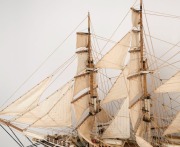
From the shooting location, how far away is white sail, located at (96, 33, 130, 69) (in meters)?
3.10

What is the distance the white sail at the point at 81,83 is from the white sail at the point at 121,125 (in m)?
0.40

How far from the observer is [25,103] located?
3.08 m

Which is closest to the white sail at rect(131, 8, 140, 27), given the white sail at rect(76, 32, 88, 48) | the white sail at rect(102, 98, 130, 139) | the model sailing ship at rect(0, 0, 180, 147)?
the model sailing ship at rect(0, 0, 180, 147)

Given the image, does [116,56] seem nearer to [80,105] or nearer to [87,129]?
[80,105]

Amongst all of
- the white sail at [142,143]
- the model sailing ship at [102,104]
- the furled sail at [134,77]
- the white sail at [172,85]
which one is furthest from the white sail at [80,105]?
Answer: the white sail at [172,85]

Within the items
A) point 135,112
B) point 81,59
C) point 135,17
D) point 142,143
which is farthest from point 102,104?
point 135,17

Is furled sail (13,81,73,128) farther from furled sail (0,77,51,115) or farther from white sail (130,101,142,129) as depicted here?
white sail (130,101,142,129)

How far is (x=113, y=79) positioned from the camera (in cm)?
341

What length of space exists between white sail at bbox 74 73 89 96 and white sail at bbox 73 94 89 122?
0.09 metres

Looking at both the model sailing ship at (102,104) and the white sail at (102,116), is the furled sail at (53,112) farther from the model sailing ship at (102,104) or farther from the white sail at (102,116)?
the white sail at (102,116)

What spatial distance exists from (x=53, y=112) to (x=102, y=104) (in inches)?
19.7

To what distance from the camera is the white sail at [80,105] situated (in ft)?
10.4

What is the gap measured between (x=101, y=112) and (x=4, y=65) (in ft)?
3.73

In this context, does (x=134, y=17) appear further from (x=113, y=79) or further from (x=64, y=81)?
(x=64, y=81)
